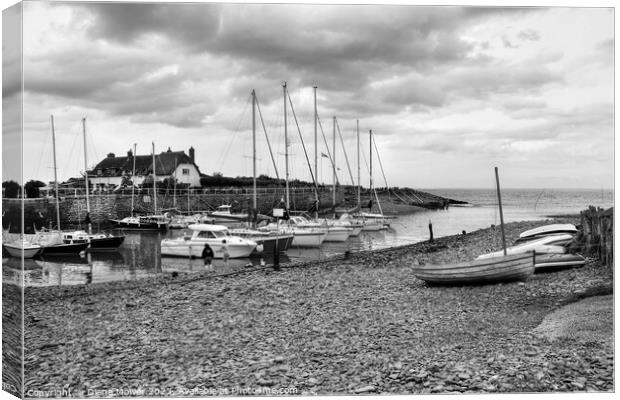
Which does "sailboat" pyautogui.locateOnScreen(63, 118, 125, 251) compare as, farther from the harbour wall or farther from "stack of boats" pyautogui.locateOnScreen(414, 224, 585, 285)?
"stack of boats" pyautogui.locateOnScreen(414, 224, 585, 285)

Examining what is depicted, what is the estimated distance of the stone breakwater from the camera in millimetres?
6414

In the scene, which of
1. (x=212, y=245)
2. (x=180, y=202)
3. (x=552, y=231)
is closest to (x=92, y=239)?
(x=212, y=245)

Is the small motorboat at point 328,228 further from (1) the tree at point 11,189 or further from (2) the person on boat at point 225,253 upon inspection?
(1) the tree at point 11,189

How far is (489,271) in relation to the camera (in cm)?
1123

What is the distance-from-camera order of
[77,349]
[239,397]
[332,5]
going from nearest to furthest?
[239,397]
[332,5]
[77,349]

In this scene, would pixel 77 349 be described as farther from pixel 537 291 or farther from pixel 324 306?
pixel 537 291

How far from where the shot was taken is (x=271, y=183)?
35.5 meters

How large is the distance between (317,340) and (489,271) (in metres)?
4.83

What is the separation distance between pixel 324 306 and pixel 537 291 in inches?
154

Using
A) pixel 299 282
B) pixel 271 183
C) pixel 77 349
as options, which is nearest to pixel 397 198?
pixel 271 183

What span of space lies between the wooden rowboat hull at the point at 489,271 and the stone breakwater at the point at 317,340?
0.19 metres

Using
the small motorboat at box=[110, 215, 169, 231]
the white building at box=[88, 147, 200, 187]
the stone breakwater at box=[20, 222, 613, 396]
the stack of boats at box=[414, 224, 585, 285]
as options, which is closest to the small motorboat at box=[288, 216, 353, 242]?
the white building at box=[88, 147, 200, 187]

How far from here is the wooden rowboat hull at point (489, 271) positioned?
36.8 feet

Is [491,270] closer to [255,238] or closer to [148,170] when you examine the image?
[255,238]
